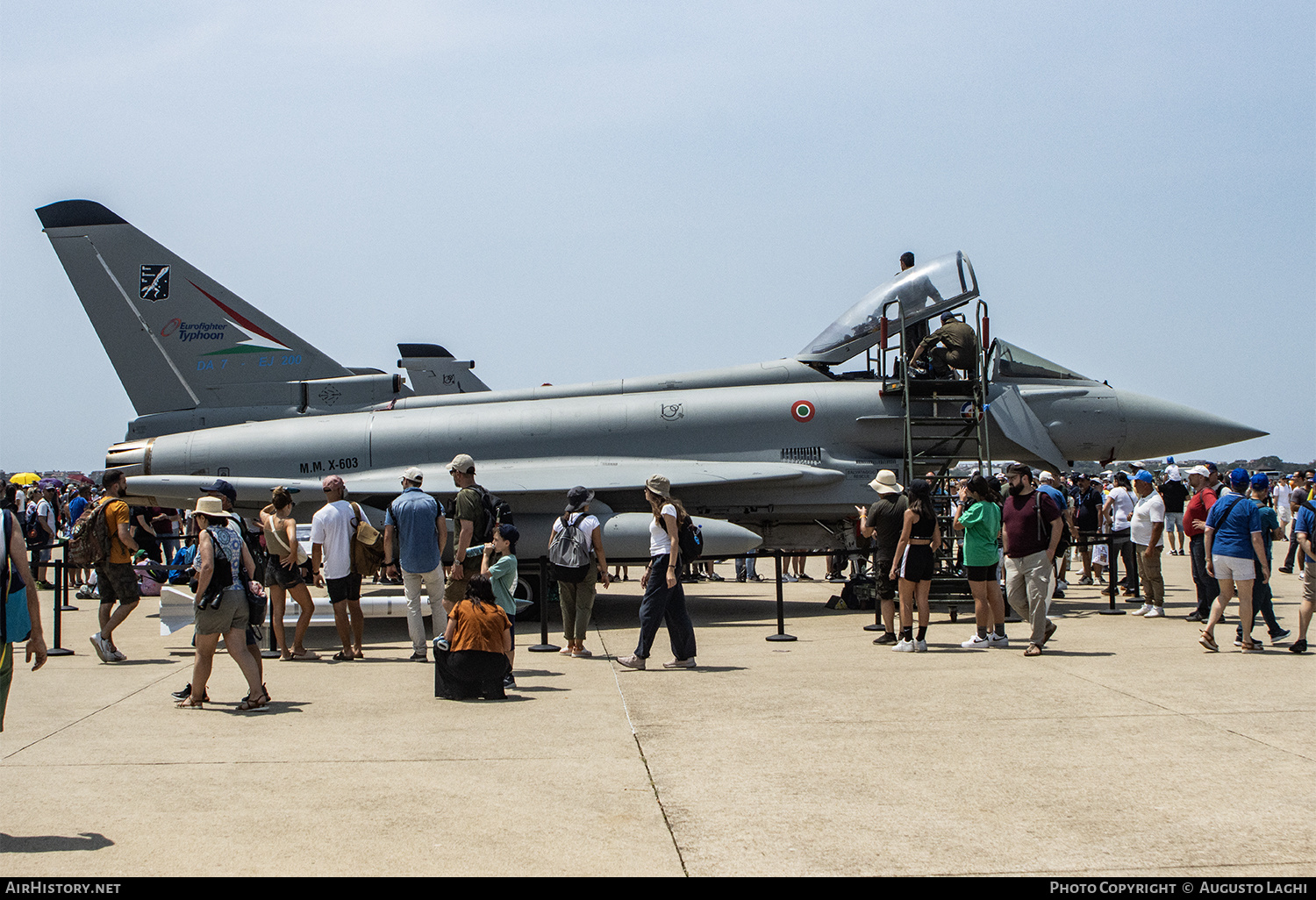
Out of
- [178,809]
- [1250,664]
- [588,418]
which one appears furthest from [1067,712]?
[588,418]

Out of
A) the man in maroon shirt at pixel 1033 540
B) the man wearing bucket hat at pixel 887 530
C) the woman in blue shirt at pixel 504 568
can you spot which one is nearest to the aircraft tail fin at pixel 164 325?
the woman in blue shirt at pixel 504 568

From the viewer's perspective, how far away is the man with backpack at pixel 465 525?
333 inches

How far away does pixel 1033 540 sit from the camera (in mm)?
8875

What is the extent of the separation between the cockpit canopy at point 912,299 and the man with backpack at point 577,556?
225 inches

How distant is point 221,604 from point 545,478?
606 centimetres

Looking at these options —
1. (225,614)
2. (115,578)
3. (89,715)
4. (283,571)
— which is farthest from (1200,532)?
(115,578)

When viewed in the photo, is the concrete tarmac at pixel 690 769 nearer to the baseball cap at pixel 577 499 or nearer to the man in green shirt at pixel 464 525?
the man in green shirt at pixel 464 525

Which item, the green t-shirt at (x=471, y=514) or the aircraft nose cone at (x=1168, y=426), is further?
the aircraft nose cone at (x=1168, y=426)

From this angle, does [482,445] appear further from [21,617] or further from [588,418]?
[21,617]

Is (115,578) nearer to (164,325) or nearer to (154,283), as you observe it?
(164,325)

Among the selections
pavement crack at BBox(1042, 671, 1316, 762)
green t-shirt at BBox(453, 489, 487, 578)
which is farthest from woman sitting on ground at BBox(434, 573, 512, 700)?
pavement crack at BBox(1042, 671, 1316, 762)

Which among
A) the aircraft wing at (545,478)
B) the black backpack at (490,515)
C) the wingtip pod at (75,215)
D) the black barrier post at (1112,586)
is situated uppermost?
the wingtip pod at (75,215)

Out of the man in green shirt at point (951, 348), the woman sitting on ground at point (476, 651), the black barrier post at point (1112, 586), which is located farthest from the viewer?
the man in green shirt at point (951, 348)
